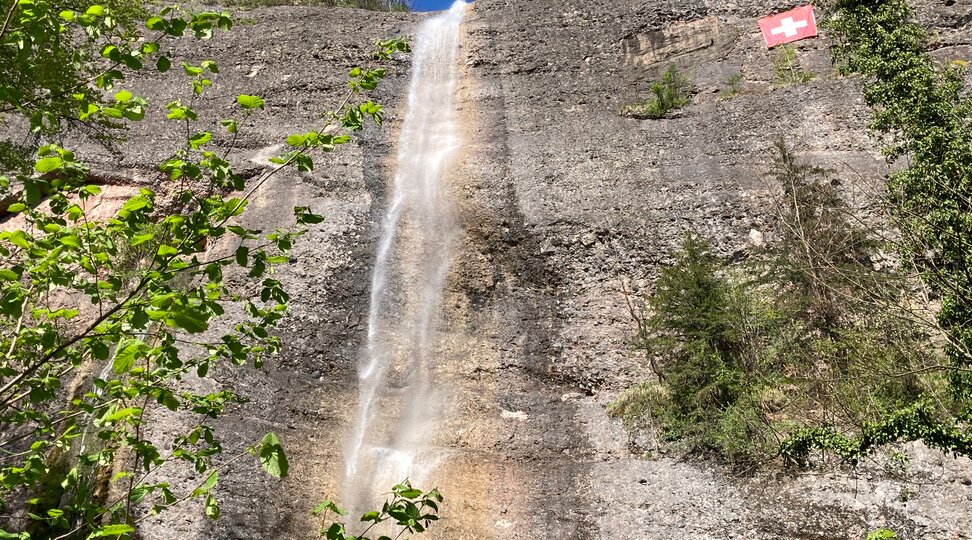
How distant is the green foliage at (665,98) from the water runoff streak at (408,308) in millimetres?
3894

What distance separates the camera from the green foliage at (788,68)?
47.8 ft

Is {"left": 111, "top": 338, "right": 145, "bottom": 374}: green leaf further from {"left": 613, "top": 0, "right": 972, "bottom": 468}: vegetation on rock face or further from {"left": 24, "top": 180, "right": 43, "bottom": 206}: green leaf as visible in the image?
{"left": 613, "top": 0, "right": 972, "bottom": 468}: vegetation on rock face

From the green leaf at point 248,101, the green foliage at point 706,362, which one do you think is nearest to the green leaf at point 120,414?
the green leaf at point 248,101

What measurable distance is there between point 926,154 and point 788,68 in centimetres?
626

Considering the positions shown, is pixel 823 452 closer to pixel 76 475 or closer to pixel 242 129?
pixel 76 475

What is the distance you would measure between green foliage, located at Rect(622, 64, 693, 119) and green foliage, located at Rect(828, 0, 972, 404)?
11.0 feet

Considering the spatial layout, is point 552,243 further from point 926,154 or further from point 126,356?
point 126,356

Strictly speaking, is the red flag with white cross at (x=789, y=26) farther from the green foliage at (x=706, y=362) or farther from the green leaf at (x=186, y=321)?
the green leaf at (x=186, y=321)

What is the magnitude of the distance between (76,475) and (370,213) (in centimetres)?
1005

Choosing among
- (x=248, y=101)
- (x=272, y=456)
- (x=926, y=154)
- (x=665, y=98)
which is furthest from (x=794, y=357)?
(x=248, y=101)

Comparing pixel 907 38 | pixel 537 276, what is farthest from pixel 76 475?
pixel 907 38

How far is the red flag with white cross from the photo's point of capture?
51.6 ft

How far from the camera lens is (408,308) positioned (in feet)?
37.8

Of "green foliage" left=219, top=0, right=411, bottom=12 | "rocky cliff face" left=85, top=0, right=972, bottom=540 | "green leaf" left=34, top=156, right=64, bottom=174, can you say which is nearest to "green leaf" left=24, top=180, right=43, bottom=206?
"green leaf" left=34, top=156, right=64, bottom=174
